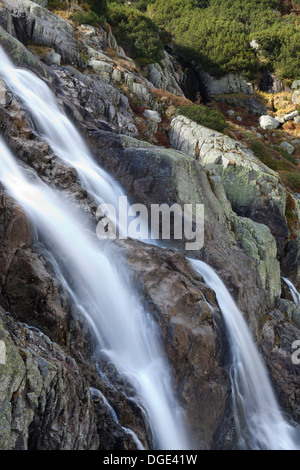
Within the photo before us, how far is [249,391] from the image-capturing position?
11039 mm

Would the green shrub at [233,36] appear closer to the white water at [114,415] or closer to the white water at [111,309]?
A: the white water at [111,309]

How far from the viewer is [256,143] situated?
3147 centimetres

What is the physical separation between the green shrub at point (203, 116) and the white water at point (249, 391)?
15899 mm

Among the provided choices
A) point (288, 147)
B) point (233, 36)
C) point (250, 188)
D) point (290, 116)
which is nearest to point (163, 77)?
point (288, 147)

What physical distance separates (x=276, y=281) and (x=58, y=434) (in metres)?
12.5

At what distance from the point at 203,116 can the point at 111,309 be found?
20280 mm

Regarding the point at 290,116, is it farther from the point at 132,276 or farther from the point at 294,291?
the point at 132,276

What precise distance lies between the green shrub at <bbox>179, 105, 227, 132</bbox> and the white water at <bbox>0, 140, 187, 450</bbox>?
1778 cm

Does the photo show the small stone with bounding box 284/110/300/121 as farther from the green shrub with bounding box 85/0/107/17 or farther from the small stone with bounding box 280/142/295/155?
the green shrub with bounding box 85/0/107/17

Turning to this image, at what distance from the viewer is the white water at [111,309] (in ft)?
27.6

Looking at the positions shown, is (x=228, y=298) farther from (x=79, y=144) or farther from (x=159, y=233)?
(x=79, y=144)

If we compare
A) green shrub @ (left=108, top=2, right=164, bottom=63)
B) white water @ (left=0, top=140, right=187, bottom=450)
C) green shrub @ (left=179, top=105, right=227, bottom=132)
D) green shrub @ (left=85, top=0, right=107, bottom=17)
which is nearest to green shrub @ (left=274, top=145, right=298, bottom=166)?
green shrub @ (left=179, top=105, right=227, bottom=132)

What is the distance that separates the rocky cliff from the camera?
20.7ft
